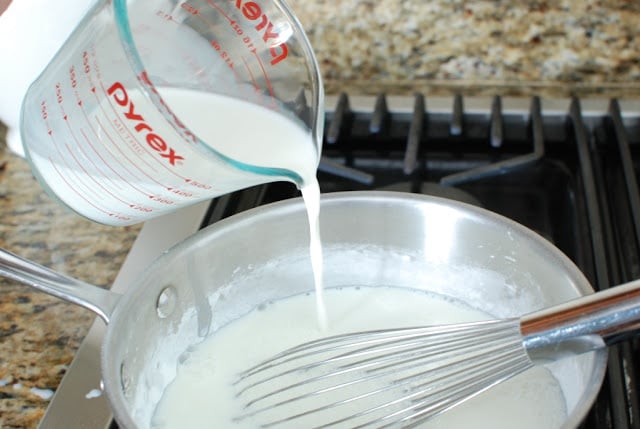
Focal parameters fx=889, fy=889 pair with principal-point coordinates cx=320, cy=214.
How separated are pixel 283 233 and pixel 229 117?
0.13 meters

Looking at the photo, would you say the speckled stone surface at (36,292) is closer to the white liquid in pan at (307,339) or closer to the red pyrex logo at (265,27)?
the white liquid in pan at (307,339)

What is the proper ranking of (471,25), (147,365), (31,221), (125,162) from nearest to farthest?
(125,162)
(147,365)
(31,221)
(471,25)

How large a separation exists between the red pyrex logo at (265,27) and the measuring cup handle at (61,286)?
210 mm

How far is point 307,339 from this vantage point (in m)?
0.71

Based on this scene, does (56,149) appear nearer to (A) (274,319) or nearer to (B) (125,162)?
(B) (125,162)

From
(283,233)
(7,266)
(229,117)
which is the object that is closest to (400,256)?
(283,233)

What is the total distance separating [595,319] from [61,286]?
35cm

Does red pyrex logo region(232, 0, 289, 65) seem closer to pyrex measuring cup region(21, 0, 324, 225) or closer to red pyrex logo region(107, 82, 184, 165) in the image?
pyrex measuring cup region(21, 0, 324, 225)

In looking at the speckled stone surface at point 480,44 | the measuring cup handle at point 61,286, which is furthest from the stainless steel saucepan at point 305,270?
the speckled stone surface at point 480,44

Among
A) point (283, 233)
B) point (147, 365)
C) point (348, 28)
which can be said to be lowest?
point (147, 365)

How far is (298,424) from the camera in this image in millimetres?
619

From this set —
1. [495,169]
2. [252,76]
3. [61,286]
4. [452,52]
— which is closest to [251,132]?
[252,76]

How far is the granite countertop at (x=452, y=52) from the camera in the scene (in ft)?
2.94

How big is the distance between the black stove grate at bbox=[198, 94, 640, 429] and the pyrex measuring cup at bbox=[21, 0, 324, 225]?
170mm
